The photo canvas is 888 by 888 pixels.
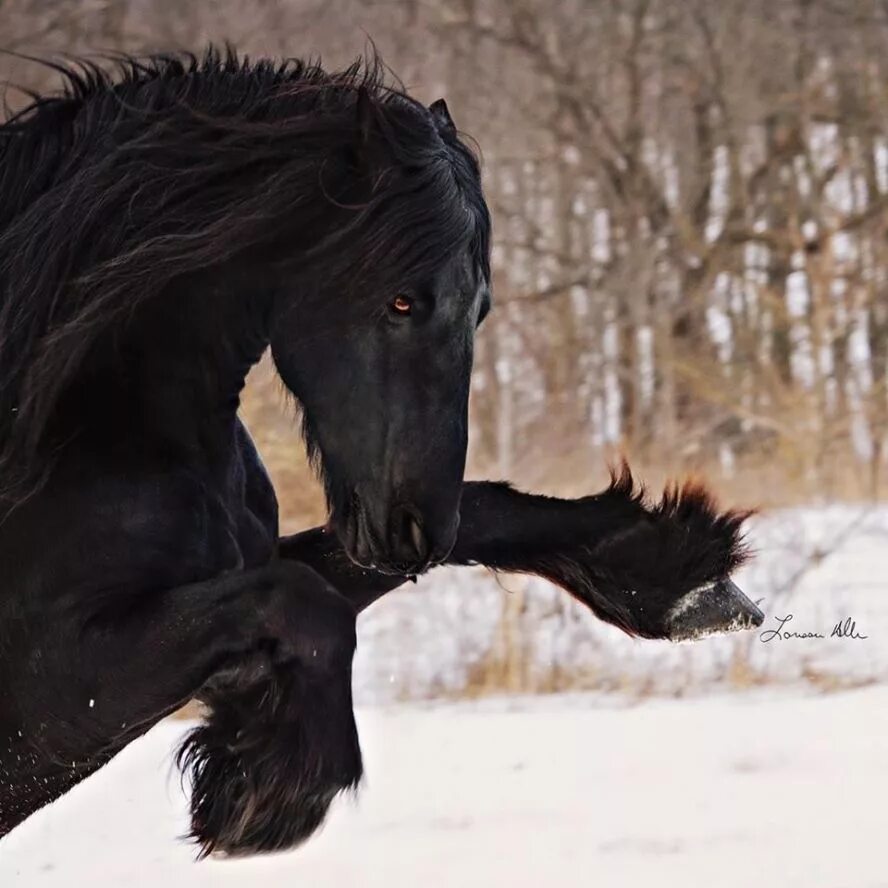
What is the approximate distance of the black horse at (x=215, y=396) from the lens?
7.75ft

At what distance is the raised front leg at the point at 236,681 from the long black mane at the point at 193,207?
1.00 feet

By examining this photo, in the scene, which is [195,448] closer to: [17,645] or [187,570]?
[187,570]

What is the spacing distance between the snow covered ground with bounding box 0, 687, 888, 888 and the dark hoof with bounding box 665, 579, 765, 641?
991mm

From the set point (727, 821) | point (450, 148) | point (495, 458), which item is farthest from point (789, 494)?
point (450, 148)

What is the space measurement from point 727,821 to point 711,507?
147 centimetres

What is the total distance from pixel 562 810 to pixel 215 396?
2249 mm

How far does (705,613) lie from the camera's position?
311 centimetres

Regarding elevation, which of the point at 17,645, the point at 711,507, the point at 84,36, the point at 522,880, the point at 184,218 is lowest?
the point at 522,880

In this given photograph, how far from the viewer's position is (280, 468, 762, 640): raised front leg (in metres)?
3.08

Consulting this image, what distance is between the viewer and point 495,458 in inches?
314

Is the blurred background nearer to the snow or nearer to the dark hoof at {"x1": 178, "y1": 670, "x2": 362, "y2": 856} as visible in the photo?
the snow

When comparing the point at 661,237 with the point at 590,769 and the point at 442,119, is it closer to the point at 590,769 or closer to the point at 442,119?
the point at 590,769

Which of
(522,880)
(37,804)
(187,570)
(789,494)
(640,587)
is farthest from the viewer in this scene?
(789,494)

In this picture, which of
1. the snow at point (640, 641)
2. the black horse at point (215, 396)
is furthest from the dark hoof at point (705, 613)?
the snow at point (640, 641)
